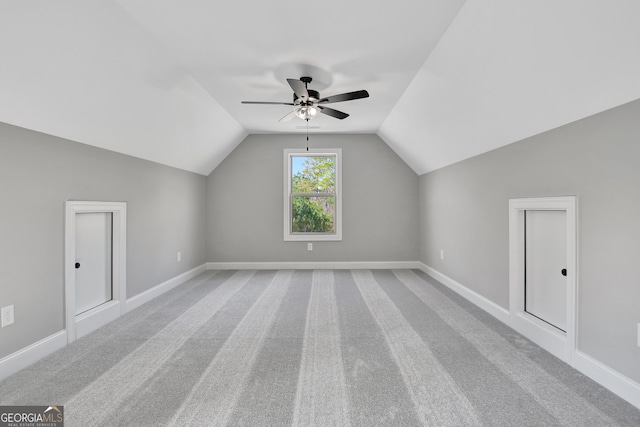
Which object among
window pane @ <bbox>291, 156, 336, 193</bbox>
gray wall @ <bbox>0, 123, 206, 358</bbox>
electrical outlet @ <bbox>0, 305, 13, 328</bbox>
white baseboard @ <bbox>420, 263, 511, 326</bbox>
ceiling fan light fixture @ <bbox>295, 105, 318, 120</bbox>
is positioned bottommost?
white baseboard @ <bbox>420, 263, 511, 326</bbox>

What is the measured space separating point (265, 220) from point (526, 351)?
4.42 m

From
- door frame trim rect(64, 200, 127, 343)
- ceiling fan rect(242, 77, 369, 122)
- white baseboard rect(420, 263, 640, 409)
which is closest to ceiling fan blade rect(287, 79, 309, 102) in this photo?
ceiling fan rect(242, 77, 369, 122)

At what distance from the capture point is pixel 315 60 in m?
2.99

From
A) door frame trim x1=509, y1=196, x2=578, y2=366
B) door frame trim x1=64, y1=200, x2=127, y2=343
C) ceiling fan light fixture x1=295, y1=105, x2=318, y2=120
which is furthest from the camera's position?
ceiling fan light fixture x1=295, y1=105, x2=318, y2=120

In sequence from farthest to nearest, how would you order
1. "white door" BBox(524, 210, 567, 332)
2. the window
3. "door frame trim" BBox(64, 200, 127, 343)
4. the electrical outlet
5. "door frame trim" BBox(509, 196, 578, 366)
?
the window
"door frame trim" BBox(64, 200, 127, 343)
"white door" BBox(524, 210, 567, 332)
"door frame trim" BBox(509, 196, 578, 366)
the electrical outlet

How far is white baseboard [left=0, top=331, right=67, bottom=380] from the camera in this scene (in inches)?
85.8

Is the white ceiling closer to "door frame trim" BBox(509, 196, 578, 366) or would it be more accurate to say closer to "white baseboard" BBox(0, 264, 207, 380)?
"door frame trim" BBox(509, 196, 578, 366)

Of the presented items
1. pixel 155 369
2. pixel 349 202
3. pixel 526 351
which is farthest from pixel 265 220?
pixel 526 351

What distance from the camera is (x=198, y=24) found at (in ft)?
7.85

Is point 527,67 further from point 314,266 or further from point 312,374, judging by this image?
point 314,266

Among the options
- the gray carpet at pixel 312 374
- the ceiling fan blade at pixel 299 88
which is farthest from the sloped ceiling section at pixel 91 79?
the gray carpet at pixel 312 374

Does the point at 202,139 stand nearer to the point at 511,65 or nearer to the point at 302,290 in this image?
the point at 302,290

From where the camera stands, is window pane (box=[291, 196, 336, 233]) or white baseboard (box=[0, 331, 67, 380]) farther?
window pane (box=[291, 196, 336, 233])

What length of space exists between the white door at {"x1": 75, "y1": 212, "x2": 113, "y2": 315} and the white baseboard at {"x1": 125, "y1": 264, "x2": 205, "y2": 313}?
0.26 m
